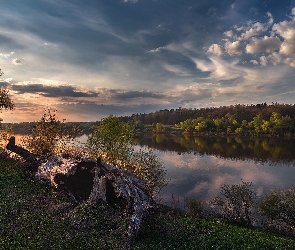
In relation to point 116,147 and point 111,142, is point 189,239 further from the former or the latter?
point 111,142

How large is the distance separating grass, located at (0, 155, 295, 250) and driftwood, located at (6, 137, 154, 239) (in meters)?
0.99

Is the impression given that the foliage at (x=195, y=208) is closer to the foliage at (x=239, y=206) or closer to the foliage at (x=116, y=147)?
the foliage at (x=239, y=206)

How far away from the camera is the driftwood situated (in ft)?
76.1

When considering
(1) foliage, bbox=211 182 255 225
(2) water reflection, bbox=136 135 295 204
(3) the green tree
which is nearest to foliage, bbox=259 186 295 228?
(1) foliage, bbox=211 182 255 225

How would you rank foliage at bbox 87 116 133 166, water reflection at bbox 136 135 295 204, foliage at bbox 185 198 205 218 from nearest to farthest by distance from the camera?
foliage at bbox 185 198 205 218, foliage at bbox 87 116 133 166, water reflection at bbox 136 135 295 204

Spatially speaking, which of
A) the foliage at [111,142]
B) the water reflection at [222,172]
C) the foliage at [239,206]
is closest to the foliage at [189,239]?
the foliage at [239,206]

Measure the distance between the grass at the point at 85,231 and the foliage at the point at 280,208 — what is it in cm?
1166

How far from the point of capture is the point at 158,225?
22.9 m

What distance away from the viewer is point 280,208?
35250mm

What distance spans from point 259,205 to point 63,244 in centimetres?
2939

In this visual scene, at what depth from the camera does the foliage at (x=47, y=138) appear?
49.8 meters

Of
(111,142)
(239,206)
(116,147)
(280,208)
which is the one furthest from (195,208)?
(111,142)

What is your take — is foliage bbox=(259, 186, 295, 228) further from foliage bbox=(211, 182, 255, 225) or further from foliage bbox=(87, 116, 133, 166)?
foliage bbox=(87, 116, 133, 166)

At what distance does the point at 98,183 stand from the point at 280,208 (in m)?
24.5
